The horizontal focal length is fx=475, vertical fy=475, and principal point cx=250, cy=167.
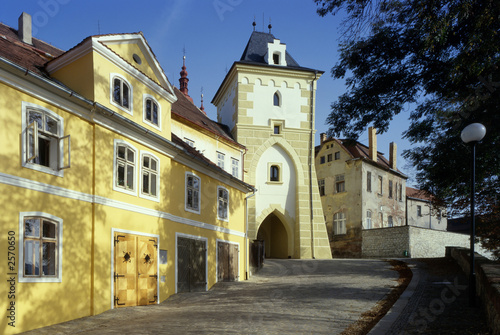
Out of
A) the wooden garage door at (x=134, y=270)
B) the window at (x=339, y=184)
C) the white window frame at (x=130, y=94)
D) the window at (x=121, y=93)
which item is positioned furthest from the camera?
the window at (x=339, y=184)

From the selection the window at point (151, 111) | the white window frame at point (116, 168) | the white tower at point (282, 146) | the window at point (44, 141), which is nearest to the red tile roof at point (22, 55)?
the window at point (44, 141)

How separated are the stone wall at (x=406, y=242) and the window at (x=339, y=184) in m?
5.59

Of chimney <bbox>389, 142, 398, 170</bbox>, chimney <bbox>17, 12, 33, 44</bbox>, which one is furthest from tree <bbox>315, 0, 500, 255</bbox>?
chimney <bbox>389, 142, 398, 170</bbox>

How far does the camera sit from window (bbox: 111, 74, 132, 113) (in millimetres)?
14016

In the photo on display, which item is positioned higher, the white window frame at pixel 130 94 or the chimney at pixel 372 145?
the chimney at pixel 372 145

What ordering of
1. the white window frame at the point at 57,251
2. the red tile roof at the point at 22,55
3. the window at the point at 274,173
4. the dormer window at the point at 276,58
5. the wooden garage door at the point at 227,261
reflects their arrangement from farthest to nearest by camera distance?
the dormer window at the point at 276,58 → the window at the point at 274,173 → the wooden garage door at the point at 227,261 → the red tile roof at the point at 22,55 → the white window frame at the point at 57,251

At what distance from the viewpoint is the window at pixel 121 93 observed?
14016 mm

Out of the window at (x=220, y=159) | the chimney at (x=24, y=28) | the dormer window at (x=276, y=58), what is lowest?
the window at (x=220, y=159)

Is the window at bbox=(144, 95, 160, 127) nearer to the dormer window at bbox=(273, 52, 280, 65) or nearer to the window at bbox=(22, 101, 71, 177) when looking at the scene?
the window at bbox=(22, 101, 71, 177)

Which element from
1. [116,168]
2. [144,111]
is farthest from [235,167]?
[116,168]

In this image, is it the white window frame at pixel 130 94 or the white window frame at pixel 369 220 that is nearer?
the white window frame at pixel 130 94

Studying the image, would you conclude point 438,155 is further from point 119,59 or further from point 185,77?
point 185,77

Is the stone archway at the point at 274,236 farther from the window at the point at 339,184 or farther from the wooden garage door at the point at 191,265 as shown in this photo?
the wooden garage door at the point at 191,265

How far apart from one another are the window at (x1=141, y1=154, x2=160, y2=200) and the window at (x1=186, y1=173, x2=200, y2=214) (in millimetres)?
2112
